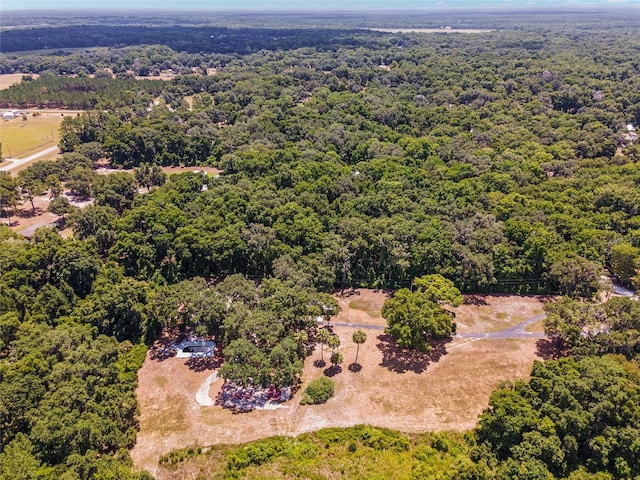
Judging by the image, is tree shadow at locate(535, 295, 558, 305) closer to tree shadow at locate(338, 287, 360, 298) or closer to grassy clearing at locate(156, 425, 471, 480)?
tree shadow at locate(338, 287, 360, 298)

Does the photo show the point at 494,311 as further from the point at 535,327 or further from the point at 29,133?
the point at 29,133

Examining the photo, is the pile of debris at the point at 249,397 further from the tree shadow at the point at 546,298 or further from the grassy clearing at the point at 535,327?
the tree shadow at the point at 546,298

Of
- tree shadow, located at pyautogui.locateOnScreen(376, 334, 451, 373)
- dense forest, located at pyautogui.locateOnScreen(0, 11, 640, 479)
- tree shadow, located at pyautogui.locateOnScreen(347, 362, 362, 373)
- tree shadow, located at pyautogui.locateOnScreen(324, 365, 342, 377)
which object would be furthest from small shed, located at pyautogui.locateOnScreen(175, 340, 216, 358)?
tree shadow, located at pyautogui.locateOnScreen(376, 334, 451, 373)

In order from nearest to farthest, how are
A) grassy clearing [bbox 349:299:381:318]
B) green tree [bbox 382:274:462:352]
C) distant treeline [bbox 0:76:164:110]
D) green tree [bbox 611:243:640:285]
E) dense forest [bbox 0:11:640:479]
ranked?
1. dense forest [bbox 0:11:640:479]
2. green tree [bbox 382:274:462:352]
3. grassy clearing [bbox 349:299:381:318]
4. green tree [bbox 611:243:640:285]
5. distant treeline [bbox 0:76:164:110]

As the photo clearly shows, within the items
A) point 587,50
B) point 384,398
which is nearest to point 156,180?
point 384,398

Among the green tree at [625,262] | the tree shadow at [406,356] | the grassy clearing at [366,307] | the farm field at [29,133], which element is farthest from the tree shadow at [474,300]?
the farm field at [29,133]

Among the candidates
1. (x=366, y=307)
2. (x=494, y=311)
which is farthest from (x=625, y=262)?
(x=366, y=307)

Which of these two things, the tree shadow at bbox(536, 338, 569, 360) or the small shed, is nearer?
the tree shadow at bbox(536, 338, 569, 360)

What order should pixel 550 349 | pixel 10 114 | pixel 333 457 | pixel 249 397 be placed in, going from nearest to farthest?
pixel 333 457, pixel 249 397, pixel 550 349, pixel 10 114
